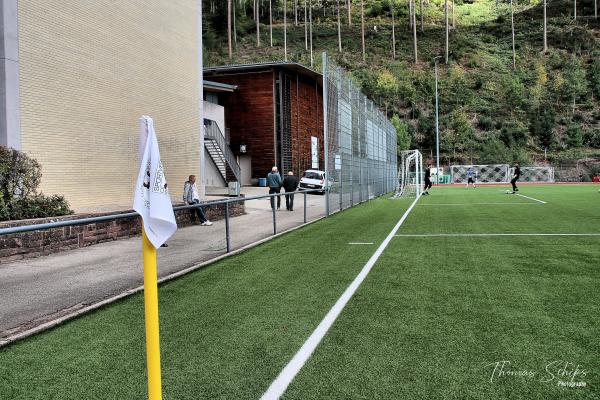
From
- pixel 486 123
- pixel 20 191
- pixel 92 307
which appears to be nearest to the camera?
pixel 92 307

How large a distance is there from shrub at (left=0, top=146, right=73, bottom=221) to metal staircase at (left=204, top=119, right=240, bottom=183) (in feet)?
71.3

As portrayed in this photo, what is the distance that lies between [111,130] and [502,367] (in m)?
15.4

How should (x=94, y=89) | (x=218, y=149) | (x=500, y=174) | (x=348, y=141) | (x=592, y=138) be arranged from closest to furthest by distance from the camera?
(x=94, y=89)
(x=348, y=141)
(x=218, y=149)
(x=500, y=174)
(x=592, y=138)

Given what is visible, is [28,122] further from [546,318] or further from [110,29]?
[546,318]

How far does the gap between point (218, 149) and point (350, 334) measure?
30.5 m

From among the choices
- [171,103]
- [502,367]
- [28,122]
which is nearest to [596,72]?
[171,103]

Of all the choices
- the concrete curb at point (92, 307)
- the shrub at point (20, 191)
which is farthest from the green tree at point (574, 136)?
the shrub at point (20, 191)

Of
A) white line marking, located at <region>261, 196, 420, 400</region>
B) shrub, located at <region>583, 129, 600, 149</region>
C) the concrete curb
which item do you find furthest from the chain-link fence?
shrub, located at <region>583, 129, 600, 149</region>

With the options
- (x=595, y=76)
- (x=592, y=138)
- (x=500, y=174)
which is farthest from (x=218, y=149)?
(x=595, y=76)

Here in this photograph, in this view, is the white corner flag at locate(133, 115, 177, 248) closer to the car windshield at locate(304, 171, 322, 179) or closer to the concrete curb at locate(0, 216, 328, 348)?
the concrete curb at locate(0, 216, 328, 348)

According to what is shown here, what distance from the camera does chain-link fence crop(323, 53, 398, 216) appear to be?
60.7ft

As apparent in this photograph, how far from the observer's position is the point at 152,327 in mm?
Result: 2756

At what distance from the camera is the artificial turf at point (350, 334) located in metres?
3.69

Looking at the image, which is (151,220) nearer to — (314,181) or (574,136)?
(314,181)
